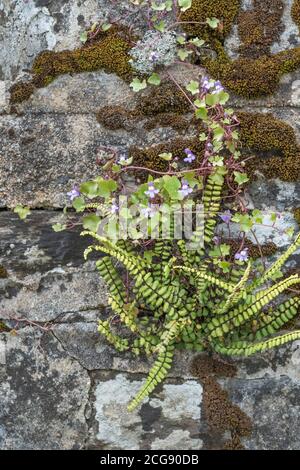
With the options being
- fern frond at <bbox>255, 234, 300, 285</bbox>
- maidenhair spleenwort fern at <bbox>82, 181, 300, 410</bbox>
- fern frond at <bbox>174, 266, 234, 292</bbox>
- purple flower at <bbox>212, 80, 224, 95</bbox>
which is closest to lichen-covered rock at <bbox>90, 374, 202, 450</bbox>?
maidenhair spleenwort fern at <bbox>82, 181, 300, 410</bbox>

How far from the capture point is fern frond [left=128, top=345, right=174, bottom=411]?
3.15 m

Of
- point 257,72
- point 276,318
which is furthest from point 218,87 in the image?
point 276,318

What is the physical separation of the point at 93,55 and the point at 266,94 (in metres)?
0.90

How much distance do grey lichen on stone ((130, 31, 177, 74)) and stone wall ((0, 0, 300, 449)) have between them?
0.11 meters

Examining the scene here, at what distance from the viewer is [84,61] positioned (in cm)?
355

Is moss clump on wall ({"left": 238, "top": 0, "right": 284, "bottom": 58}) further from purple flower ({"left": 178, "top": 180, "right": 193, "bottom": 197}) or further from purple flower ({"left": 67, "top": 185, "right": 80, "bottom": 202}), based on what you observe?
purple flower ({"left": 67, "top": 185, "right": 80, "bottom": 202})

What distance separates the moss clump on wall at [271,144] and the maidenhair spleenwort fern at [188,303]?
311mm

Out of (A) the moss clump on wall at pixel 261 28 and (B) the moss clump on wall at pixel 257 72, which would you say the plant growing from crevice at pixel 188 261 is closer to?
(B) the moss clump on wall at pixel 257 72

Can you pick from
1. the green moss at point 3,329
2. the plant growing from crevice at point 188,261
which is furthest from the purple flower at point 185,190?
the green moss at point 3,329

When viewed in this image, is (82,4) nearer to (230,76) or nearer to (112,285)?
(230,76)

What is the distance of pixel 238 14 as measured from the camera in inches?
138

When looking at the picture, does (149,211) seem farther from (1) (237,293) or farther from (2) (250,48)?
(2) (250,48)
